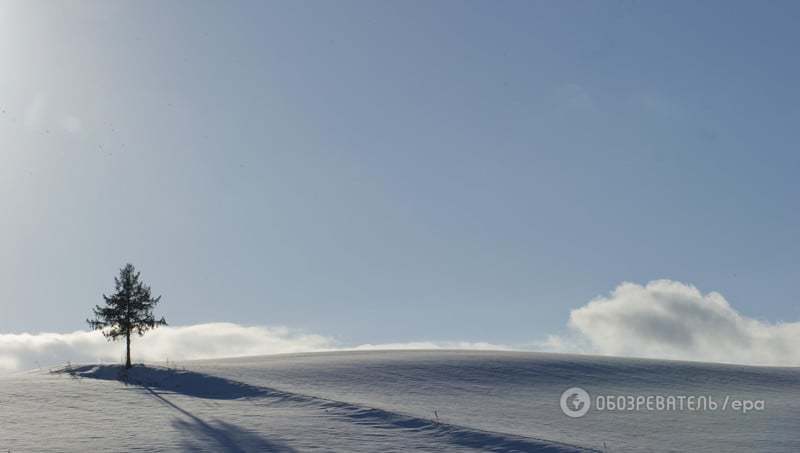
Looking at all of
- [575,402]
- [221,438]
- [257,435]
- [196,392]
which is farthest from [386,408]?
[196,392]

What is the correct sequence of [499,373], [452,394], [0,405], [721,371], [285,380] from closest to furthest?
[0,405]
[452,394]
[285,380]
[499,373]
[721,371]

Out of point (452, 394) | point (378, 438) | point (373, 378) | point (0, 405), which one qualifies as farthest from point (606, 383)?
point (0, 405)

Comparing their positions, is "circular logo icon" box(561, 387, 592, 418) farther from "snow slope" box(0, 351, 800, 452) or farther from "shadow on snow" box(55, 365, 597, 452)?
"shadow on snow" box(55, 365, 597, 452)

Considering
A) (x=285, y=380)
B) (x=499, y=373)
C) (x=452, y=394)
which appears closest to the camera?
(x=452, y=394)

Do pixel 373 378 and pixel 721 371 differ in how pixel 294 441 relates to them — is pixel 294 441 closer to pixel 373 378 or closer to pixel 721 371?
pixel 373 378

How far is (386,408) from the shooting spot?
34594 mm

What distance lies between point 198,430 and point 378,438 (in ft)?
25.1

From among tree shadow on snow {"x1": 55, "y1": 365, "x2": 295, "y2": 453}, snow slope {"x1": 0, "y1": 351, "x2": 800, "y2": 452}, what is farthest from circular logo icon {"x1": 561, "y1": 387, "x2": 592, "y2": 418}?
tree shadow on snow {"x1": 55, "y1": 365, "x2": 295, "y2": 453}

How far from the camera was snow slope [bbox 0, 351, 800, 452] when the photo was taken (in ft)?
93.4

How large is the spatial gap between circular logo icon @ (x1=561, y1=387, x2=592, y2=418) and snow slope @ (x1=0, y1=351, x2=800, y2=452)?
0.73 m

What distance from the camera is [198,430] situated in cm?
3025

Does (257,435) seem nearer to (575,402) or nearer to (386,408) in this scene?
(386,408)

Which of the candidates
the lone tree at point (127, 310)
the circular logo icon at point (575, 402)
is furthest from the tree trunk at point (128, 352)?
the circular logo icon at point (575, 402)

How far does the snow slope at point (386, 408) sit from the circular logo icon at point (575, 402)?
2.39ft
